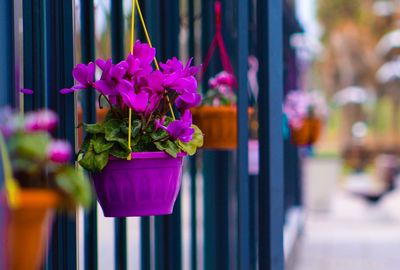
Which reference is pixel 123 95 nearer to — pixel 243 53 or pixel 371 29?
pixel 243 53

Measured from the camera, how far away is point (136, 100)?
2262mm

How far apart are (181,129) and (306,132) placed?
15.9 feet

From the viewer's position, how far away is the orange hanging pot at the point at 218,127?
3.65 m

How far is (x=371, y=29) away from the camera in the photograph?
147ft

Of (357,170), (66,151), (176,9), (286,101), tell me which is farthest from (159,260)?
(357,170)

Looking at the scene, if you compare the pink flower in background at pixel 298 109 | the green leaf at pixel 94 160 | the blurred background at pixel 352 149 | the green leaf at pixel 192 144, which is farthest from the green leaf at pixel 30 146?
the blurred background at pixel 352 149

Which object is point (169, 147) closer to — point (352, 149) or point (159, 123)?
point (159, 123)

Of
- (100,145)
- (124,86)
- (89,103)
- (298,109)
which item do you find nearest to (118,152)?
(100,145)

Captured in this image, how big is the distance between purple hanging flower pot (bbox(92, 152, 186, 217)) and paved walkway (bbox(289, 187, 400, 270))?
17.8ft

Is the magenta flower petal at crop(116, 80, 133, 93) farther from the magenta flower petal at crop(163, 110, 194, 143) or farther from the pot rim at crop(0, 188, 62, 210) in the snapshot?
the pot rim at crop(0, 188, 62, 210)

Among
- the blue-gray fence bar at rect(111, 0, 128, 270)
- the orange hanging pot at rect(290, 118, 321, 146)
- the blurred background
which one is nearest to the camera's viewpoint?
the blue-gray fence bar at rect(111, 0, 128, 270)

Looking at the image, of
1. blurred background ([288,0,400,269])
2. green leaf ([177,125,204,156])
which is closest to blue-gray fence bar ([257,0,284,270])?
green leaf ([177,125,204,156])

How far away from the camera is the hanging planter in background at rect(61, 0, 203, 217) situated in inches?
88.4

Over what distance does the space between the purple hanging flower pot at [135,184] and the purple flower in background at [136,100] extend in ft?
0.38
